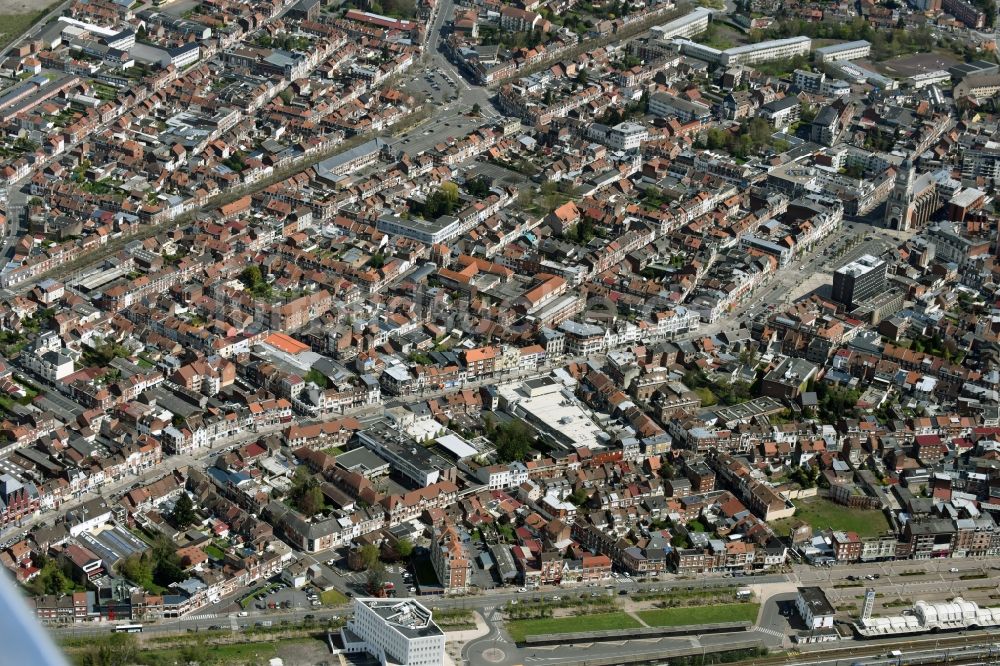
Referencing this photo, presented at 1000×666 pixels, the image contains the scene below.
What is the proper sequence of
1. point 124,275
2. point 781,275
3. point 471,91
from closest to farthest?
point 124,275
point 781,275
point 471,91

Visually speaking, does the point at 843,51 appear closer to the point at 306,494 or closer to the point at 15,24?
the point at 15,24

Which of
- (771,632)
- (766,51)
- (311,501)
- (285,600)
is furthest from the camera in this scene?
(766,51)

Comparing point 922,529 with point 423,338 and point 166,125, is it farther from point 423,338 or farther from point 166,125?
point 166,125

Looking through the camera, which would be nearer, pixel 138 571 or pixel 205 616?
pixel 205 616

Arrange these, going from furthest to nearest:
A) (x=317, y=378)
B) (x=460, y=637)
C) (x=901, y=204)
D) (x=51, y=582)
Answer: (x=901, y=204)
(x=317, y=378)
(x=51, y=582)
(x=460, y=637)

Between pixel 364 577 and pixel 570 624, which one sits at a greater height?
pixel 364 577

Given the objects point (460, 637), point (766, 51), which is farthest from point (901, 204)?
point (460, 637)


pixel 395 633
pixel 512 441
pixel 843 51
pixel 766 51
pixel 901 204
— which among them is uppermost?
pixel 395 633

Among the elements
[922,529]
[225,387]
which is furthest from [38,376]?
[922,529]
